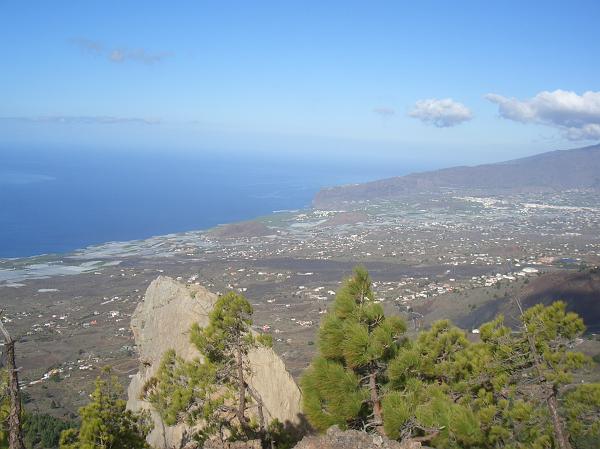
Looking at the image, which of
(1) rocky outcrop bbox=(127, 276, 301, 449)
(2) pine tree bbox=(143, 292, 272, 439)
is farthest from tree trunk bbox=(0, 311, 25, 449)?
(1) rocky outcrop bbox=(127, 276, 301, 449)

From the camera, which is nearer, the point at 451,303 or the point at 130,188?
the point at 451,303

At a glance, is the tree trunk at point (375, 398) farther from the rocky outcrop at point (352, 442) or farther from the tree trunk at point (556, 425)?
the tree trunk at point (556, 425)

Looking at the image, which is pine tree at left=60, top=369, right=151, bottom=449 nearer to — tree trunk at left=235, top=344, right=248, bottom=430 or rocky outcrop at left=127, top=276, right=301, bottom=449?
rocky outcrop at left=127, top=276, right=301, bottom=449

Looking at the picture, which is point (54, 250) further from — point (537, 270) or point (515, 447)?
point (515, 447)

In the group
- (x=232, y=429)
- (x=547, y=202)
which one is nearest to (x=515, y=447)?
(x=232, y=429)

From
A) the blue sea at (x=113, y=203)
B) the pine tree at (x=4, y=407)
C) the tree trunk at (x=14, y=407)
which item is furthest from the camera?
the blue sea at (x=113, y=203)

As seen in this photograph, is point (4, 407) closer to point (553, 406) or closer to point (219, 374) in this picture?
point (219, 374)

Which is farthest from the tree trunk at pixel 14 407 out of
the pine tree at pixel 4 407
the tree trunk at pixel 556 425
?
the tree trunk at pixel 556 425
